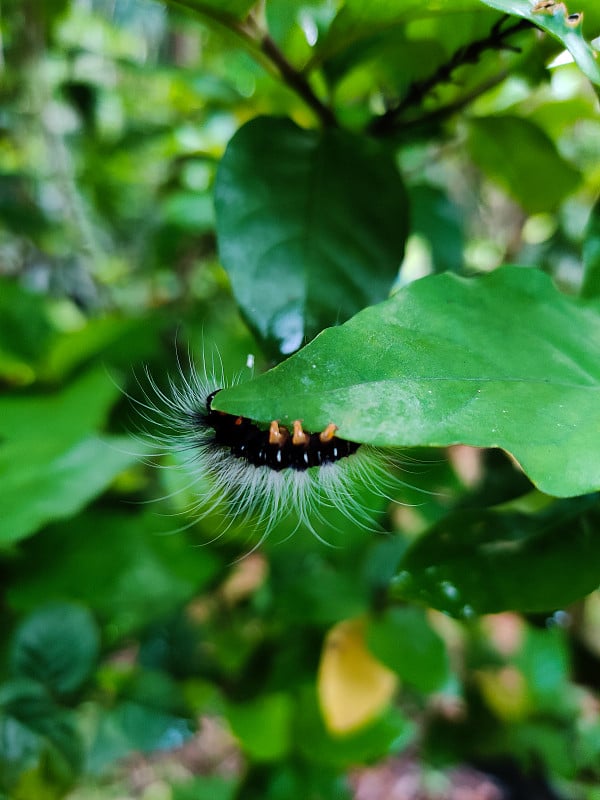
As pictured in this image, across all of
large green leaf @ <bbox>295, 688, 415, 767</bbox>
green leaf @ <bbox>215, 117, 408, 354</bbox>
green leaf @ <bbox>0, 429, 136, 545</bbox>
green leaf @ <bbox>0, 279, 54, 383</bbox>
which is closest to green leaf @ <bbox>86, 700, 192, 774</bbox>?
large green leaf @ <bbox>295, 688, 415, 767</bbox>

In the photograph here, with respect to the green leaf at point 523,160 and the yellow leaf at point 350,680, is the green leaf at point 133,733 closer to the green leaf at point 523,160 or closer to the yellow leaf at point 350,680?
the yellow leaf at point 350,680

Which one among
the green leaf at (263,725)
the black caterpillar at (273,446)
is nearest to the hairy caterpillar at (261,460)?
the black caterpillar at (273,446)

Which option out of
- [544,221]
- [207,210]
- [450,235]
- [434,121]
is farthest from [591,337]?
[544,221]

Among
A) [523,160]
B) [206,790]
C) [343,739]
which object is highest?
[523,160]

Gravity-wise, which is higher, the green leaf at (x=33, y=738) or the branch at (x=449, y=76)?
the branch at (x=449, y=76)

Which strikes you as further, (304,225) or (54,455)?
(54,455)

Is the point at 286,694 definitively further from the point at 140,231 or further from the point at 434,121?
the point at 140,231

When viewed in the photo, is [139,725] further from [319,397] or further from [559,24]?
[559,24]

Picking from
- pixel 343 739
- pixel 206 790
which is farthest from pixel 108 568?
pixel 206 790
